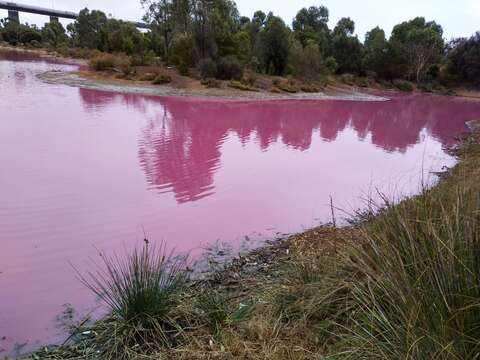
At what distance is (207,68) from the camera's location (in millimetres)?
27781

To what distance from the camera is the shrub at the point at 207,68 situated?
27.8 metres

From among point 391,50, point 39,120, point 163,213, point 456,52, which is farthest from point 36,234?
point 456,52

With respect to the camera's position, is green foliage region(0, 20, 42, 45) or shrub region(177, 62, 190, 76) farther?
green foliage region(0, 20, 42, 45)

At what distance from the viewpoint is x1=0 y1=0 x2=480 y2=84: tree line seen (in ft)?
99.3

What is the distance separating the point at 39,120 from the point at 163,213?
8.37 meters

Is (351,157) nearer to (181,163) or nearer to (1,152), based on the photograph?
(181,163)

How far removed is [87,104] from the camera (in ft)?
53.5

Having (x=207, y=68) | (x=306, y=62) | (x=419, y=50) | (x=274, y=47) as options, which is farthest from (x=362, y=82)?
(x=207, y=68)

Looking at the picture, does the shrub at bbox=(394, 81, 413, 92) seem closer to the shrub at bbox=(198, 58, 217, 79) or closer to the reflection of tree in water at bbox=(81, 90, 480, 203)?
the reflection of tree in water at bbox=(81, 90, 480, 203)

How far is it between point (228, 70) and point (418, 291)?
27.7m

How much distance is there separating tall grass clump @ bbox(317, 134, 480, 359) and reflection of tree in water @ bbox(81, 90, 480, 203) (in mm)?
4721

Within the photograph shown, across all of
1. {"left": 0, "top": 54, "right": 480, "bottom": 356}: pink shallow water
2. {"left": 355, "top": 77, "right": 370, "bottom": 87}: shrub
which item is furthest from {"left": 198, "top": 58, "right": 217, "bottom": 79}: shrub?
{"left": 355, "top": 77, "right": 370, "bottom": 87}: shrub

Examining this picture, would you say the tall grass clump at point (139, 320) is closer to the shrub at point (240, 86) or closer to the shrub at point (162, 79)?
the shrub at point (162, 79)

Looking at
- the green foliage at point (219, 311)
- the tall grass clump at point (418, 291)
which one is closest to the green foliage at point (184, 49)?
the green foliage at point (219, 311)
